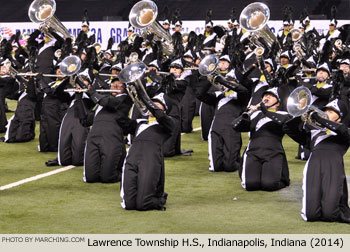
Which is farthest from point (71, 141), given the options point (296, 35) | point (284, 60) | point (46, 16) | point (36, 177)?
point (296, 35)

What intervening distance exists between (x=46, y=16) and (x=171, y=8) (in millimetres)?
13030

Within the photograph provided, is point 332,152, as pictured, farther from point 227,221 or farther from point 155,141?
point 155,141

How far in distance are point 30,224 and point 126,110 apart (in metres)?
2.48

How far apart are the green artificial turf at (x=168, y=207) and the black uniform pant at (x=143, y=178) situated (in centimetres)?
11

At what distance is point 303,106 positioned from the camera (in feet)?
24.5

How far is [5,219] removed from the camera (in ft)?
25.7

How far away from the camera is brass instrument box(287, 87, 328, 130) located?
7.43 meters

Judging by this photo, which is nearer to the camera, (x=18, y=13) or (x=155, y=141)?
(x=155, y=141)

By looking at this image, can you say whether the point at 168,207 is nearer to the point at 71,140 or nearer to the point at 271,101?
the point at 271,101

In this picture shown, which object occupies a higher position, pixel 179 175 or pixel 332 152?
pixel 332 152

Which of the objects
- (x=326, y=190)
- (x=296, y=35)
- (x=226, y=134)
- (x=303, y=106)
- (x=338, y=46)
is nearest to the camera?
(x=303, y=106)

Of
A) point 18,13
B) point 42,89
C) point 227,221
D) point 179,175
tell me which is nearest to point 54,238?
point 227,221

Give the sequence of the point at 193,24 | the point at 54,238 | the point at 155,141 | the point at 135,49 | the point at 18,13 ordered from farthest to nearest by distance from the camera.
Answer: the point at 18,13 → the point at 193,24 → the point at 135,49 → the point at 155,141 → the point at 54,238

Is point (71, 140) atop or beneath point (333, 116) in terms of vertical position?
beneath
